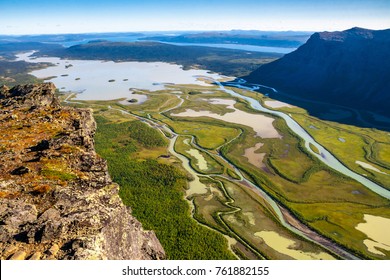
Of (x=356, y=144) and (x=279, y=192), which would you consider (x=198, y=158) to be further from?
(x=356, y=144)

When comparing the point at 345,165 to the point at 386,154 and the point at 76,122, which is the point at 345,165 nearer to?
the point at 386,154

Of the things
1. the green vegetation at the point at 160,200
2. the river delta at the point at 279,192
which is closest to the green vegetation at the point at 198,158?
the river delta at the point at 279,192

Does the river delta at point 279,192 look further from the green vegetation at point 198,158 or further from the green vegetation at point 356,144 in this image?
the green vegetation at point 356,144

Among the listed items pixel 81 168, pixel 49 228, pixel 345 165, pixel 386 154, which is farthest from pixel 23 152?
pixel 386 154

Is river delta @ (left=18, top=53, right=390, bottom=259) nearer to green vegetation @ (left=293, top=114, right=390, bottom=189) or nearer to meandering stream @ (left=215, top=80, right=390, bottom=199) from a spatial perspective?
meandering stream @ (left=215, top=80, right=390, bottom=199)

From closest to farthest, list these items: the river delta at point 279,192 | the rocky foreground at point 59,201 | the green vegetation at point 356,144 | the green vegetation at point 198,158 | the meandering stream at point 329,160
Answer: the rocky foreground at point 59,201 < the river delta at point 279,192 < the meandering stream at point 329,160 < the green vegetation at point 198,158 < the green vegetation at point 356,144

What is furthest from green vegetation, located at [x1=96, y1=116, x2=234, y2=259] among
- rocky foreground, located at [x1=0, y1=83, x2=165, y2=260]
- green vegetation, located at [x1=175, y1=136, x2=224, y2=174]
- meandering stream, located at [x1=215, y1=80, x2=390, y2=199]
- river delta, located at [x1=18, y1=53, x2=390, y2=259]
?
meandering stream, located at [x1=215, y1=80, x2=390, y2=199]

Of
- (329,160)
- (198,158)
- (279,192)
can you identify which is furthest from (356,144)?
(198,158)
